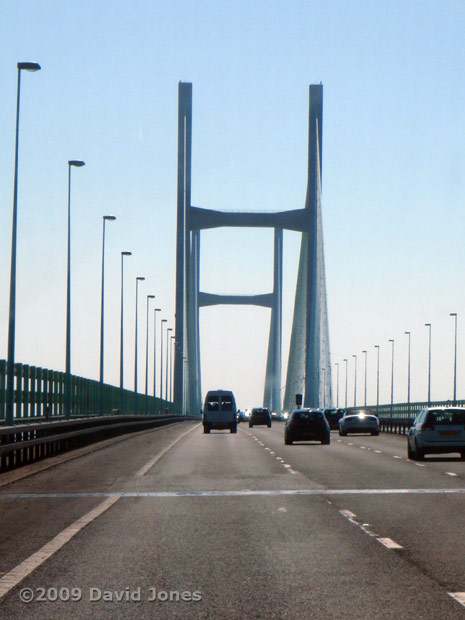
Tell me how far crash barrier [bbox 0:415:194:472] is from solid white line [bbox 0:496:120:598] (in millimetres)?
8494

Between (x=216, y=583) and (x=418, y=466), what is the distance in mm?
17156

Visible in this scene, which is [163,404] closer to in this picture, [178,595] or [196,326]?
[196,326]

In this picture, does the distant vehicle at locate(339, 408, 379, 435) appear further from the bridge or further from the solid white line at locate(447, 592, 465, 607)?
the solid white line at locate(447, 592, 465, 607)

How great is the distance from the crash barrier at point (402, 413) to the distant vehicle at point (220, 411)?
873cm

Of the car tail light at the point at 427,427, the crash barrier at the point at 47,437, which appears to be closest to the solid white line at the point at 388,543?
the crash barrier at the point at 47,437

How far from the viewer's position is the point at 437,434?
1107 inches

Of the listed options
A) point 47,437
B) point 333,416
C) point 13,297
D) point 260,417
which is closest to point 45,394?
point 13,297

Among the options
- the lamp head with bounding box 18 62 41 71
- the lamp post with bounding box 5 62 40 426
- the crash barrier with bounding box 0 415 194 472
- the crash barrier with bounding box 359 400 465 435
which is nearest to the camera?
the crash barrier with bounding box 0 415 194 472

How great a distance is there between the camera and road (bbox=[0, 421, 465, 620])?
308 inches

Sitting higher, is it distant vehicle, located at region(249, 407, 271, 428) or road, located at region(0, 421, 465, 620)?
road, located at region(0, 421, 465, 620)

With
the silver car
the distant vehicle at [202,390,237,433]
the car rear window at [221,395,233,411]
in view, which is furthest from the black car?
the car rear window at [221,395,233,411]

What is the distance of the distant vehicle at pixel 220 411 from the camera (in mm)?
64000

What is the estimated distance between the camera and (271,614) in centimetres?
740

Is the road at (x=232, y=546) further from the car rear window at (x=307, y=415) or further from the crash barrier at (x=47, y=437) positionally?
the car rear window at (x=307, y=415)
